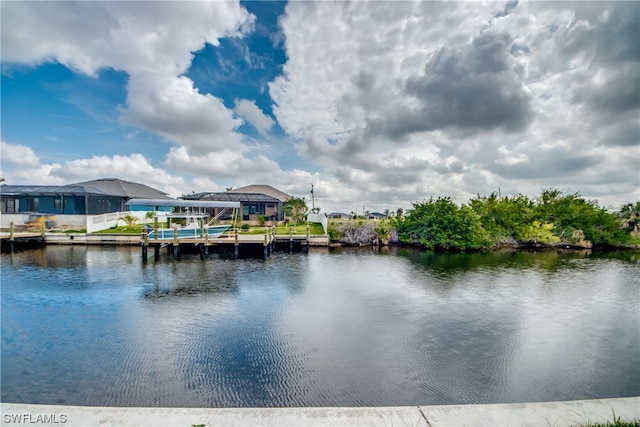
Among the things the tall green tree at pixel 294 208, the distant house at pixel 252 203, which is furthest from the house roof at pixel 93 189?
the tall green tree at pixel 294 208

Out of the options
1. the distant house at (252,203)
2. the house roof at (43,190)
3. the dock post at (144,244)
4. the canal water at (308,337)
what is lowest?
the canal water at (308,337)

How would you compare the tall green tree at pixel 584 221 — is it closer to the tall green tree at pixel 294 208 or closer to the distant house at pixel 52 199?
the tall green tree at pixel 294 208

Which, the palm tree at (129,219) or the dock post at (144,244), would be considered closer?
the dock post at (144,244)

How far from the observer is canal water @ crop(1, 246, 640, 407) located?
5.62 m

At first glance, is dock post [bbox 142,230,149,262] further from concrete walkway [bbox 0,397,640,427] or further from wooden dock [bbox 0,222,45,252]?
concrete walkway [bbox 0,397,640,427]

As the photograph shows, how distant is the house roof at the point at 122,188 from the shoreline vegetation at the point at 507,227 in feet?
77.7

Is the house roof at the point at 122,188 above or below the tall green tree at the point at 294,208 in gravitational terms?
above

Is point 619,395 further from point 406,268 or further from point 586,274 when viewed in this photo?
point 586,274

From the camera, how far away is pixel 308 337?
7.88 m

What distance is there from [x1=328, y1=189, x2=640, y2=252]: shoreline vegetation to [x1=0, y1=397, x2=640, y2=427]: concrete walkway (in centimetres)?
2284

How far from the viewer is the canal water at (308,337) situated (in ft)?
18.4

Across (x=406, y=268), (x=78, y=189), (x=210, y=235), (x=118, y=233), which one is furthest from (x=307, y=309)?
(x=78, y=189)

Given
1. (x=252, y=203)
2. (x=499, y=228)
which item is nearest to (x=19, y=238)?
(x=252, y=203)

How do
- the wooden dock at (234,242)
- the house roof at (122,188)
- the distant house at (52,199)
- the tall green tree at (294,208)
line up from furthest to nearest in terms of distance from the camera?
the tall green tree at (294,208), the house roof at (122,188), the distant house at (52,199), the wooden dock at (234,242)
